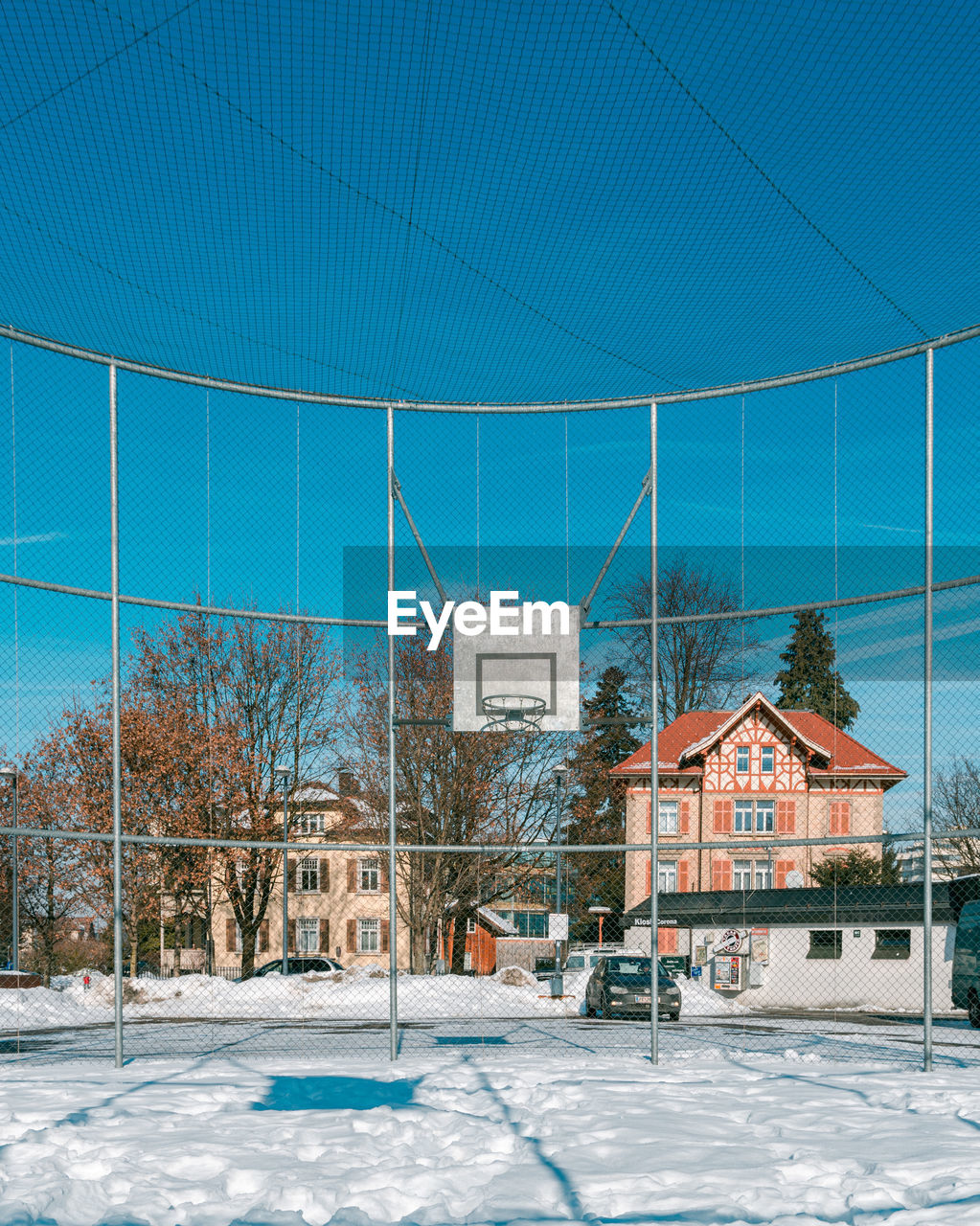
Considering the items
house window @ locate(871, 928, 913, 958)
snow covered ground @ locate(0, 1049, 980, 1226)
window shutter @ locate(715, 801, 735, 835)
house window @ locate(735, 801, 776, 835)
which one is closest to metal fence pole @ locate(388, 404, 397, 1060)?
snow covered ground @ locate(0, 1049, 980, 1226)

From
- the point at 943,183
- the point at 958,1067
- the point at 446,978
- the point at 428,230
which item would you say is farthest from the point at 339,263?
the point at 446,978

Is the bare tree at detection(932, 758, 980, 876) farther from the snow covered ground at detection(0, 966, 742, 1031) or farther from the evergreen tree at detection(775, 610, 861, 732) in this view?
the snow covered ground at detection(0, 966, 742, 1031)

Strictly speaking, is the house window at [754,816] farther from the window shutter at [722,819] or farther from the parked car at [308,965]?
the parked car at [308,965]

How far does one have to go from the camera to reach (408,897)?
22750mm

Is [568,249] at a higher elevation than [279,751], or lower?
higher

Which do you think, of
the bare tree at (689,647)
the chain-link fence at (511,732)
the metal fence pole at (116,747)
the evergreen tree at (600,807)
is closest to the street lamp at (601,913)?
the evergreen tree at (600,807)

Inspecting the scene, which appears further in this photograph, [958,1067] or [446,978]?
[446,978]

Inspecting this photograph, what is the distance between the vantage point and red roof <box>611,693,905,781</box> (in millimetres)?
10295

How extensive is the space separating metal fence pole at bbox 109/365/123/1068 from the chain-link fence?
50mm

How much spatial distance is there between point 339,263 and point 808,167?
3015 millimetres

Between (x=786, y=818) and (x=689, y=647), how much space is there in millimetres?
2496

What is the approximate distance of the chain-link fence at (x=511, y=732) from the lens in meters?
9.36

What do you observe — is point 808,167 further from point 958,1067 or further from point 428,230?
point 958,1067

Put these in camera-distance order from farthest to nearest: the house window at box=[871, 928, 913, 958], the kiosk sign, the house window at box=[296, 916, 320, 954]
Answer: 1. the house window at box=[296, 916, 320, 954]
2. the kiosk sign
3. the house window at box=[871, 928, 913, 958]
